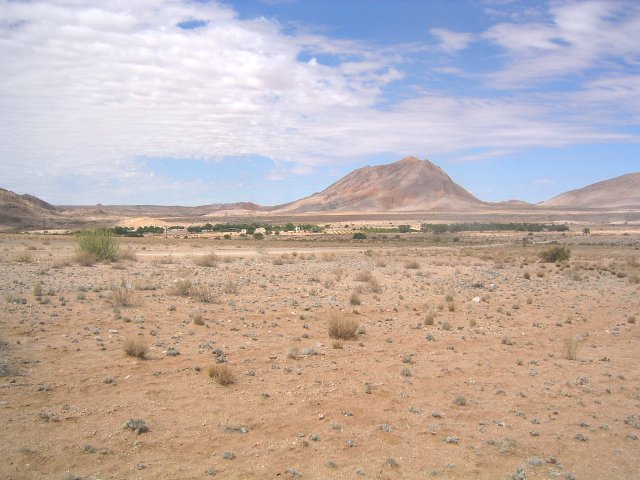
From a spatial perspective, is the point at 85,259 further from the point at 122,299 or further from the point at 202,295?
the point at 122,299

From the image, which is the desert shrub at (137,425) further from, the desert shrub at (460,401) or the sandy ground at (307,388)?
the desert shrub at (460,401)

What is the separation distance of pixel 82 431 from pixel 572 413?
8.01m

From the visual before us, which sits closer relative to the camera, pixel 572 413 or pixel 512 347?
pixel 572 413

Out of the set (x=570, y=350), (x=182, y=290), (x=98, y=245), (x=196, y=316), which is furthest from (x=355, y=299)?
(x=98, y=245)

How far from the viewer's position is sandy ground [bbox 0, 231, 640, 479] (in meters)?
7.81

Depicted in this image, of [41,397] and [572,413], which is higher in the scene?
[41,397]

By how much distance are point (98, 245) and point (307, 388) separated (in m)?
22.0

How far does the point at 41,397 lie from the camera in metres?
9.19

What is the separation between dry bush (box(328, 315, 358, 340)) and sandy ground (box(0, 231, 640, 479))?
389mm

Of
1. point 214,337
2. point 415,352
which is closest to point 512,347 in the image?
point 415,352

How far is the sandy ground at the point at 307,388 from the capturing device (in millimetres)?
7809

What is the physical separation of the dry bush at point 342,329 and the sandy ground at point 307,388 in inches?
15.3

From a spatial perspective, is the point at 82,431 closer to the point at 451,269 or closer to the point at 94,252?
the point at 94,252

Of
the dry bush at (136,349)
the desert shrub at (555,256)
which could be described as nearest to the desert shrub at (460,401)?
the dry bush at (136,349)
